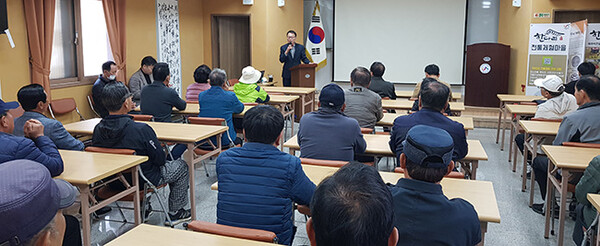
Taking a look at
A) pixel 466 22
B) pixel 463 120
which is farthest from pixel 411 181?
pixel 466 22

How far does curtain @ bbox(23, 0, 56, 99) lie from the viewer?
572 cm

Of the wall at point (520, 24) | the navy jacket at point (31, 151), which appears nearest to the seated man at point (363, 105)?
the navy jacket at point (31, 151)

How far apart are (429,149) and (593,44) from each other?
713cm

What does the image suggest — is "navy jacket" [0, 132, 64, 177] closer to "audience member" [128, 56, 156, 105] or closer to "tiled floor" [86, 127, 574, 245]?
"tiled floor" [86, 127, 574, 245]

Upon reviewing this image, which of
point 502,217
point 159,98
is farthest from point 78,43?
point 502,217

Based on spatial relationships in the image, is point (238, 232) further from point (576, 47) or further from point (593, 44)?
point (593, 44)

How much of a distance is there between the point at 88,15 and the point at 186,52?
100 inches

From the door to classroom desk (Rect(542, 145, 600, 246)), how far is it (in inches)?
298

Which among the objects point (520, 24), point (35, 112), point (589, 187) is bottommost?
point (589, 187)

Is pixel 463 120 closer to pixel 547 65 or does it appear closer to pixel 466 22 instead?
Answer: pixel 547 65

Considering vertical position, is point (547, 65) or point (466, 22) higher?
point (466, 22)

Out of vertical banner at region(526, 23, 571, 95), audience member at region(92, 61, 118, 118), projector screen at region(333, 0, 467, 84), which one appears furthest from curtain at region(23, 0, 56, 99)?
vertical banner at region(526, 23, 571, 95)

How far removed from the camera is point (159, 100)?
5.11 m

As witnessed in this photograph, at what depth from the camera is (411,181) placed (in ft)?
5.82
